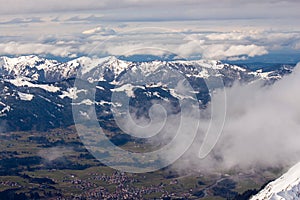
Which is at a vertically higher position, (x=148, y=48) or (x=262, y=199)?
(x=148, y=48)

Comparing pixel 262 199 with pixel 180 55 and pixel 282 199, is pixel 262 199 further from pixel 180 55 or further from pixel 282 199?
pixel 180 55

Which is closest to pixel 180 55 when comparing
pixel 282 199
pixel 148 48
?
pixel 148 48

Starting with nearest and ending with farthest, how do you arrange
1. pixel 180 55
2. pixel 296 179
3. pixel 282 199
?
pixel 180 55
pixel 282 199
pixel 296 179

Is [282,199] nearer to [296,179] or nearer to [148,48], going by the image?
[296,179]

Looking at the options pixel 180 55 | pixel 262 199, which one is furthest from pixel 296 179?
pixel 180 55

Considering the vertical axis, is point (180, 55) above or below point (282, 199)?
above

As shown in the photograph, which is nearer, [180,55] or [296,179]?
[180,55]

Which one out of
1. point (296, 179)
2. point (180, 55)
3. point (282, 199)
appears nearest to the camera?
point (180, 55)

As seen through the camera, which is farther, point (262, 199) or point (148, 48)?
point (262, 199)

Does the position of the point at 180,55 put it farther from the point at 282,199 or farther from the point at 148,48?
the point at 282,199
